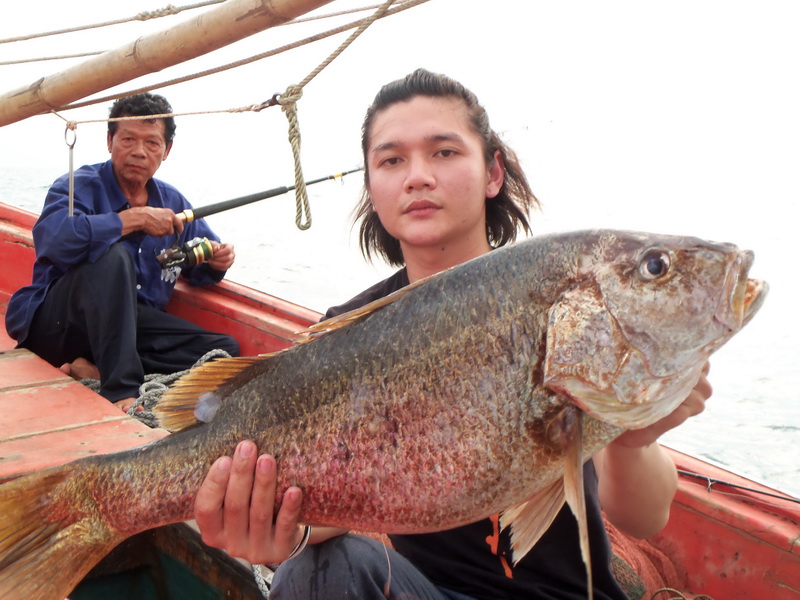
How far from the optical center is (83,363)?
4668mm

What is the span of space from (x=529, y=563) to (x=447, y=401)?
2.17ft

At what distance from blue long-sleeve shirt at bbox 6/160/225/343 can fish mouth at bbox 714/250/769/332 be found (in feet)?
12.3

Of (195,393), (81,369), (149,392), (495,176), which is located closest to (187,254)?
(81,369)

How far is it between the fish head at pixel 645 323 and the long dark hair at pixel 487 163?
109 cm

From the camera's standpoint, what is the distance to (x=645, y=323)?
1.46 meters

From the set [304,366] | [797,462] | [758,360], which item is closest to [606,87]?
[758,360]

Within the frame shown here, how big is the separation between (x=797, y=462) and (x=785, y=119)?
21.6 meters

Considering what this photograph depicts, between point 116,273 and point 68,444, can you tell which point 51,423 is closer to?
point 68,444

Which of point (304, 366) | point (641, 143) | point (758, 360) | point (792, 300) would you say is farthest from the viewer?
point (641, 143)

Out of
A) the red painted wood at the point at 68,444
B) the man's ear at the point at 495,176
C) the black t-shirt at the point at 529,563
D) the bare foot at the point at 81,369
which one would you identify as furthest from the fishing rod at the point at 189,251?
the black t-shirt at the point at 529,563

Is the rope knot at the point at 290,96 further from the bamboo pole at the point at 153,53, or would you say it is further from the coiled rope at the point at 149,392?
the coiled rope at the point at 149,392

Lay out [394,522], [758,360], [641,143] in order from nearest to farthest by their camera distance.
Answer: [394,522] → [758,360] → [641,143]

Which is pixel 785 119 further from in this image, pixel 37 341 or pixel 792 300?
pixel 37 341

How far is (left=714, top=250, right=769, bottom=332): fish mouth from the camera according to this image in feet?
4.69
